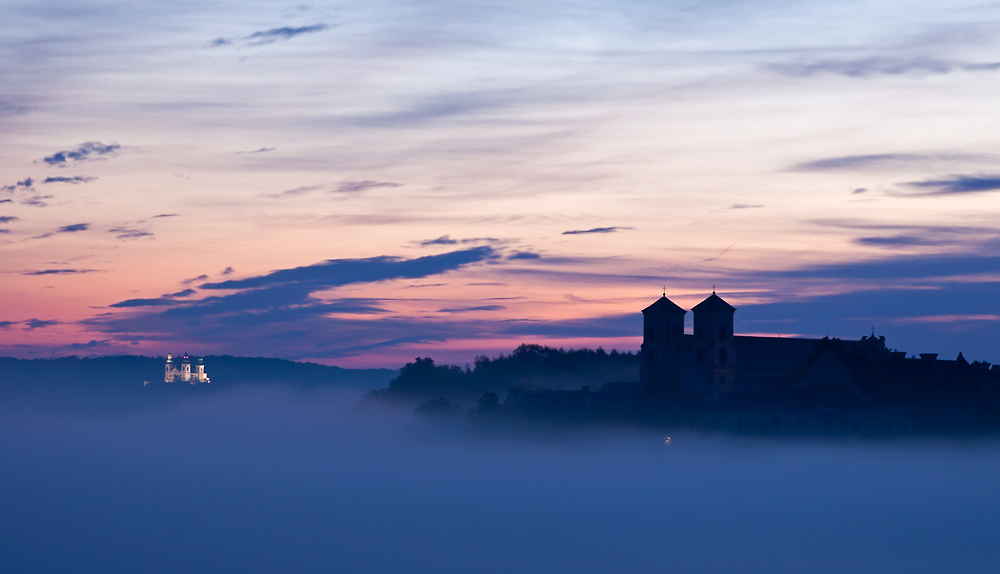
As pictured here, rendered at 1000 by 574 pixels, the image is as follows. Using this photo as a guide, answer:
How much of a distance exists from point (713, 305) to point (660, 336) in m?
7.75

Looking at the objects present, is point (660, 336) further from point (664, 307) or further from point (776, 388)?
point (776, 388)

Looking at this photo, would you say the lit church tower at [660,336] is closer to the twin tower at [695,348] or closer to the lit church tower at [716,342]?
the twin tower at [695,348]

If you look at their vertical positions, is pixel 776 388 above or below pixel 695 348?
below

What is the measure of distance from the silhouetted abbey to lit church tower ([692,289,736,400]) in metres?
0.11

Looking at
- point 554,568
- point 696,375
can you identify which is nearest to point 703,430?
point 696,375

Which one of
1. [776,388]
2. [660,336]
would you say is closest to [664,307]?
[660,336]

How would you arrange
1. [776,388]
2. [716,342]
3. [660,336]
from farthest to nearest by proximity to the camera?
[660,336], [716,342], [776,388]

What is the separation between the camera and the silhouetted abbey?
5782 inches

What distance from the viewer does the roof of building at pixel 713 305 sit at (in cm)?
16750

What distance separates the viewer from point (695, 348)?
16788 centimetres

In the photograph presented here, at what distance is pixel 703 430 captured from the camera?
541 feet

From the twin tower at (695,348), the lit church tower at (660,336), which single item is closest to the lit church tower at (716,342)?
the twin tower at (695,348)

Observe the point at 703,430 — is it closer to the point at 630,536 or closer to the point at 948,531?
the point at 630,536

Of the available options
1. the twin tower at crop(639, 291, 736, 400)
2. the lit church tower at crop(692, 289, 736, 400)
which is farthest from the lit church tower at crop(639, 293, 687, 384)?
the lit church tower at crop(692, 289, 736, 400)
